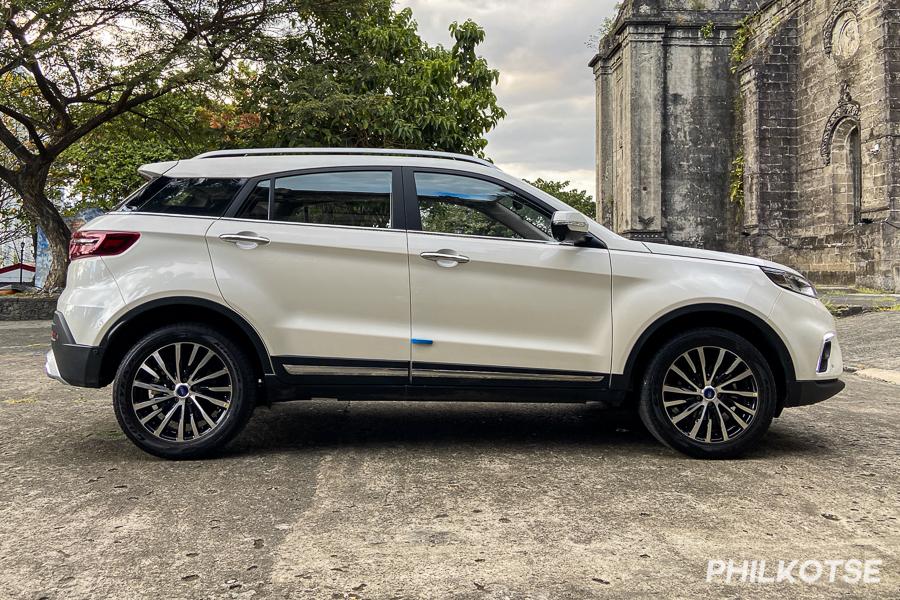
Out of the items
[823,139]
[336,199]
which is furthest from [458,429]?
[823,139]

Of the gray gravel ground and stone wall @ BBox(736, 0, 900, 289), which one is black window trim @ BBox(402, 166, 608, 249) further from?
stone wall @ BBox(736, 0, 900, 289)

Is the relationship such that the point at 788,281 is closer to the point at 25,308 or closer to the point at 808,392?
the point at 808,392

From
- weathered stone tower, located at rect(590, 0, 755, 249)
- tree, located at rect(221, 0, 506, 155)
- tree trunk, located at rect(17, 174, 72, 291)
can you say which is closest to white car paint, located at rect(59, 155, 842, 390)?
tree, located at rect(221, 0, 506, 155)

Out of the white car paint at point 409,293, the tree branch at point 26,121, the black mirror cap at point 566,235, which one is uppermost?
the tree branch at point 26,121

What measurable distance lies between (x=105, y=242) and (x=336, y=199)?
4.57 ft

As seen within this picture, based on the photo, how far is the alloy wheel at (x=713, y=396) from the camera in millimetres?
4547

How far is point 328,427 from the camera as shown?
559 cm

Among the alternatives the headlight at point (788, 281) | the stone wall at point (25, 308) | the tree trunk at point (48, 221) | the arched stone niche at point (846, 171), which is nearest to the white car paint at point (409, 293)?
the headlight at point (788, 281)

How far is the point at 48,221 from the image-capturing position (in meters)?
19.4

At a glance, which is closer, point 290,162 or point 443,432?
point 290,162

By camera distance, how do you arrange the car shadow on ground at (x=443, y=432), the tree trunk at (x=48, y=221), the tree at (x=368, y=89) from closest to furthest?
1. the car shadow on ground at (x=443, y=432)
2. the tree at (x=368, y=89)
3. the tree trunk at (x=48, y=221)

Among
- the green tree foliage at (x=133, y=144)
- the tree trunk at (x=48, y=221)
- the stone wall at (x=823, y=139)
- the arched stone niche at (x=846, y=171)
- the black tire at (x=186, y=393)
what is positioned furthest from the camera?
the arched stone niche at (x=846, y=171)

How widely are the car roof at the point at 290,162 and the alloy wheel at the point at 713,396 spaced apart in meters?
1.71

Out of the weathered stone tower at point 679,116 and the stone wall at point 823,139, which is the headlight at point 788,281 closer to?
the stone wall at point 823,139
